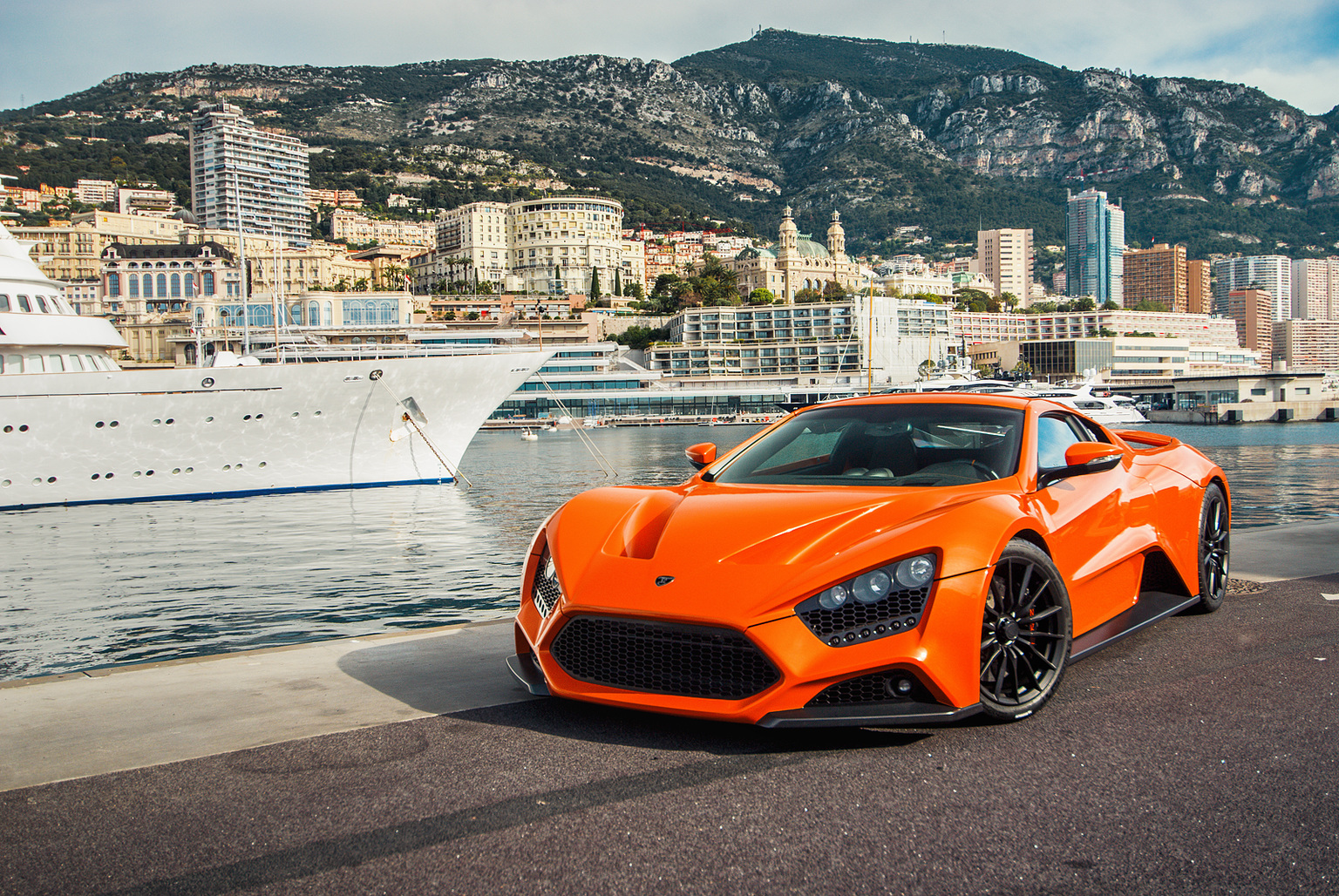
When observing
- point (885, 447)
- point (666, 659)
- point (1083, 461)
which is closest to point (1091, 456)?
point (1083, 461)

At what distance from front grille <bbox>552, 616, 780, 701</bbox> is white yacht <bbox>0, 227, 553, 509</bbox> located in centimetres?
2434

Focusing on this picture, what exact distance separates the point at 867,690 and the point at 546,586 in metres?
1.36

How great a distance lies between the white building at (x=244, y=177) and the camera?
586 feet

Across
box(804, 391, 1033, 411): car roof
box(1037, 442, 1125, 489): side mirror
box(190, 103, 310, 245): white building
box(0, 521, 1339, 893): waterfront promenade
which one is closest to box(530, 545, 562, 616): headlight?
box(0, 521, 1339, 893): waterfront promenade

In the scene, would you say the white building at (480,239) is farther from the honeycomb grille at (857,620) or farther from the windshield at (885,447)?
the honeycomb grille at (857,620)

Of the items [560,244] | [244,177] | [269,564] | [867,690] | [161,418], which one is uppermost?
[244,177]

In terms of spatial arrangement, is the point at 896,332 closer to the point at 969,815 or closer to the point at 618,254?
the point at 618,254

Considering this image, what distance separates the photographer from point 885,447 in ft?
14.7

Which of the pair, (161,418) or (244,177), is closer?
(161,418)

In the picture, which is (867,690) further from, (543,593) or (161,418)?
(161,418)

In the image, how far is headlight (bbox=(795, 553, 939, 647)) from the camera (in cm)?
314

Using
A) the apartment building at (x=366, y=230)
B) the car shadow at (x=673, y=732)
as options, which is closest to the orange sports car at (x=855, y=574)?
the car shadow at (x=673, y=732)

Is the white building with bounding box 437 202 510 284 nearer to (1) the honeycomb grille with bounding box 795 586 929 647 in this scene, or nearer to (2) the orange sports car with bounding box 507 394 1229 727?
(2) the orange sports car with bounding box 507 394 1229 727

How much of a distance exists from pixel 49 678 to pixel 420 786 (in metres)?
2.65
